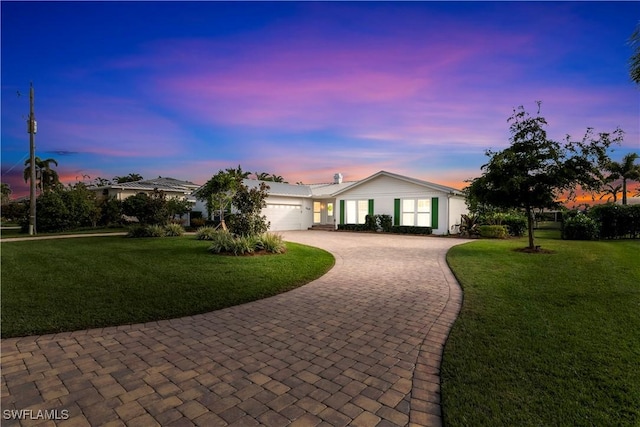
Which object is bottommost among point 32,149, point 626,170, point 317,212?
point 317,212

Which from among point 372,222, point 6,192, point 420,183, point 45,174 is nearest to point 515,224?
point 420,183

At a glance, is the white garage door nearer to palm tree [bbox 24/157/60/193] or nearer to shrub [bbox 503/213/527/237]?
shrub [bbox 503/213/527/237]

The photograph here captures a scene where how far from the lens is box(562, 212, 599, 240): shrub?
613 inches

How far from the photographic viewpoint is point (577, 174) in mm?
10414

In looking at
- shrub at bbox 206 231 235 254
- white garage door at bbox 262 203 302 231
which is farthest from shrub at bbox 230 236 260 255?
white garage door at bbox 262 203 302 231

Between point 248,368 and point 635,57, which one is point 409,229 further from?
point 248,368

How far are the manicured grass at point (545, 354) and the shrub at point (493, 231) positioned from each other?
1022 cm

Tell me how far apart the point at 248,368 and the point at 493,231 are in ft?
55.6

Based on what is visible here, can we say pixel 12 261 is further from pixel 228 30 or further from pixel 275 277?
pixel 228 30

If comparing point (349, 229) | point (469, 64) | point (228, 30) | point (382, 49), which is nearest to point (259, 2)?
point (228, 30)

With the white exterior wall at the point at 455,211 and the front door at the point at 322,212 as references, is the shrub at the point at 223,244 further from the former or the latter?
the front door at the point at 322,212

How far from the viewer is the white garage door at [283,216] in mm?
22172

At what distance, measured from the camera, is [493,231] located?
16.8 meters

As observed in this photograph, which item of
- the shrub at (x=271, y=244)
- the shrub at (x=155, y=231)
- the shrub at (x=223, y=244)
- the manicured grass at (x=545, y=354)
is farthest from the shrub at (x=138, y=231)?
the manicured grass at (x=545, y=354)
